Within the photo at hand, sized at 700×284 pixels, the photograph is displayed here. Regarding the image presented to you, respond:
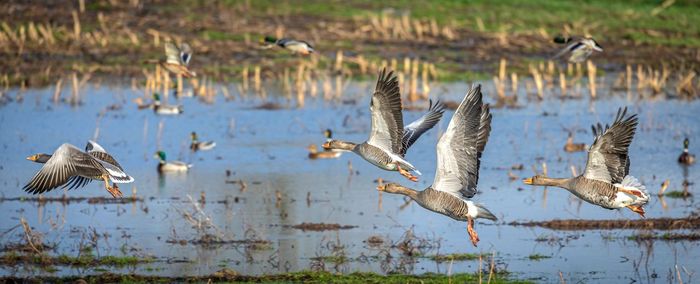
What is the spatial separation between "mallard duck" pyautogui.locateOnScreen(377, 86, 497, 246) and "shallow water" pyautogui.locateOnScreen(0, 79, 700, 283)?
161cm

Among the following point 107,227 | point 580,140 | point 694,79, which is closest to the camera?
point 107,227

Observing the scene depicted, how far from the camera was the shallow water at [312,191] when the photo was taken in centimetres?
1573

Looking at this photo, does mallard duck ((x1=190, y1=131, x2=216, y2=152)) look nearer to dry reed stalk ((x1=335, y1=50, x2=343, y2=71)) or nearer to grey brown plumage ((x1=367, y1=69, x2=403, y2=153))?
dry reed stalk ((x1=335, y1=50, x2=343, y2=71))

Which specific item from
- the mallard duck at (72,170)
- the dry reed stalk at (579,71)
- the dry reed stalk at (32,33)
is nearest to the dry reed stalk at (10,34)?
the dry reed stalk at (32,33)

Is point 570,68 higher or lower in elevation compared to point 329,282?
higher

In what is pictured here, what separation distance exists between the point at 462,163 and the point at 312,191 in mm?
7830

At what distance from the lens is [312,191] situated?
2041 centimetres

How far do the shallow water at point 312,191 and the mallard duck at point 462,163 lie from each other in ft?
5.28

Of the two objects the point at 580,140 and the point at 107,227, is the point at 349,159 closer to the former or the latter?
the point at 580,140

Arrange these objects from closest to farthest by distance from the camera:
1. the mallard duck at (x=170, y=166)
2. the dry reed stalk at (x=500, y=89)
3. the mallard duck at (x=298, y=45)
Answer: the mallard duck at (x=298, y=45)
the mallard duck at (x=170, y=166)
the dry reed stalk at (x=500, y=89)

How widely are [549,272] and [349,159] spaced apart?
29.5 ft

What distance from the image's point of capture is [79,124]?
26797mm

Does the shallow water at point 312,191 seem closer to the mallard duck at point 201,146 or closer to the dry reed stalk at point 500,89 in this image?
the mallard duck at point 201,146

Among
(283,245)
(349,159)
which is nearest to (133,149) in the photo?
(349,159)
